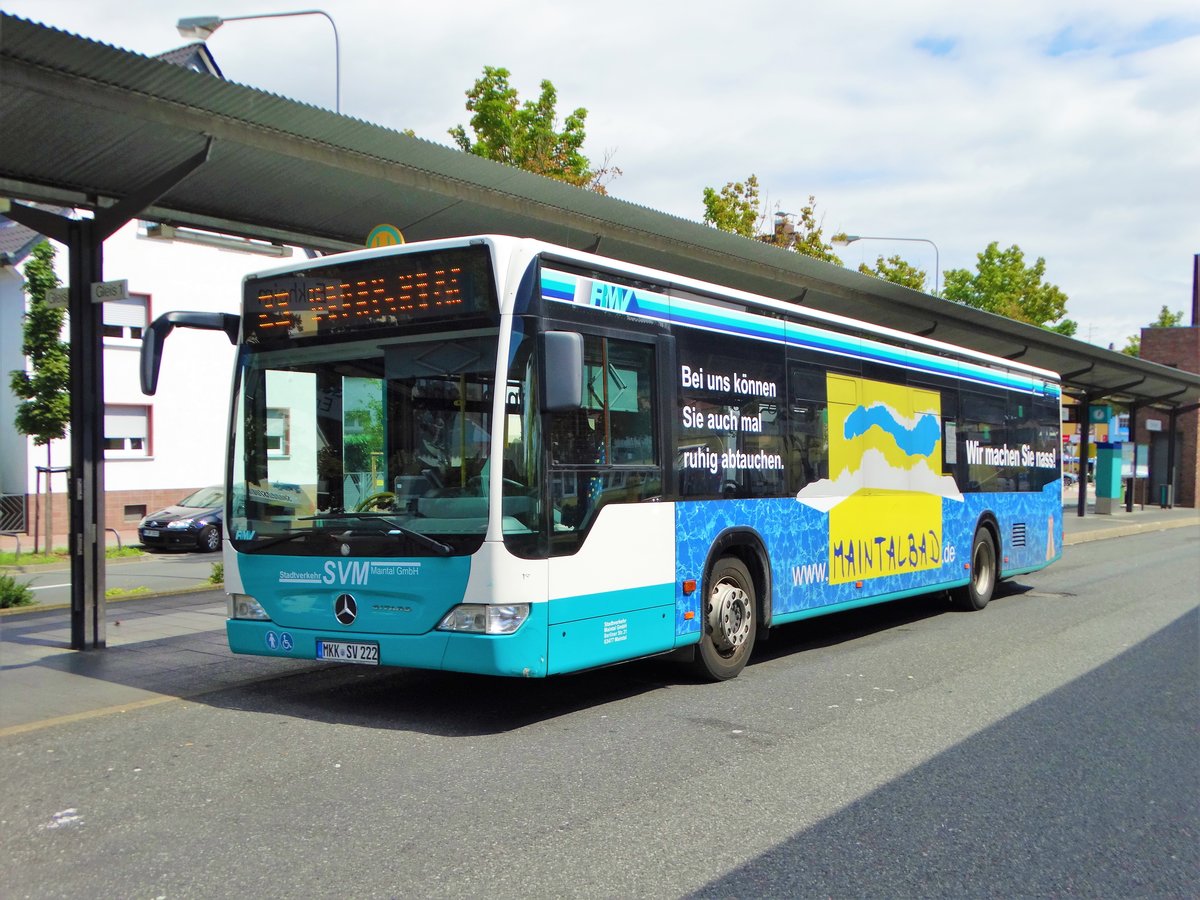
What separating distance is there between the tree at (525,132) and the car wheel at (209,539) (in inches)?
408

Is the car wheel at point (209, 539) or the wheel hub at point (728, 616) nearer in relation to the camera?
the wheel hub at point (728, 616)

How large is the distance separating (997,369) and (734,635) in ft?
23.1

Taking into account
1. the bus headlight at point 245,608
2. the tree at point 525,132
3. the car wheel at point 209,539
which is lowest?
the car wheel at point 209,539

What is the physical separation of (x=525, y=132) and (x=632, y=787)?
935 inches

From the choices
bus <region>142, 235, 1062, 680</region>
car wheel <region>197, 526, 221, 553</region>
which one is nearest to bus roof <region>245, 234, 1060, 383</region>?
bus <region>142, 235, 1062, 680</region>

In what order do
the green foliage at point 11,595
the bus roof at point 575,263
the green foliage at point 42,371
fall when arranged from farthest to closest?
the green foliage at point 42,371, the green foliage at point 11,595, the bus roof at point 575,263

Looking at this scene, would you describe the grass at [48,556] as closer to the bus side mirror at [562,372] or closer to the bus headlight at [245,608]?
the bus headlight at [245,608]

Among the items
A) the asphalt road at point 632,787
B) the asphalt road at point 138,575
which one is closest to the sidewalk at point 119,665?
the asphalt road at point 632,787

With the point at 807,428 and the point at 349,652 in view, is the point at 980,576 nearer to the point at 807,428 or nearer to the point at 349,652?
the point at 807,428

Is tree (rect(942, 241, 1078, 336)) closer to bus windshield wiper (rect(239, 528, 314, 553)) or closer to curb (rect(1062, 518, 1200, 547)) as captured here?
curb (rect(1062, 518, 1200, 547))

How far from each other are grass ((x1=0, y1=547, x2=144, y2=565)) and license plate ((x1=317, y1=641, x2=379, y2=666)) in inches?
652

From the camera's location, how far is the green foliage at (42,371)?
22766mm

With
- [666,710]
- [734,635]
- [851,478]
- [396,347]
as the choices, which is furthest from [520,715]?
[851,478]

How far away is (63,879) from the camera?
14.9ft
